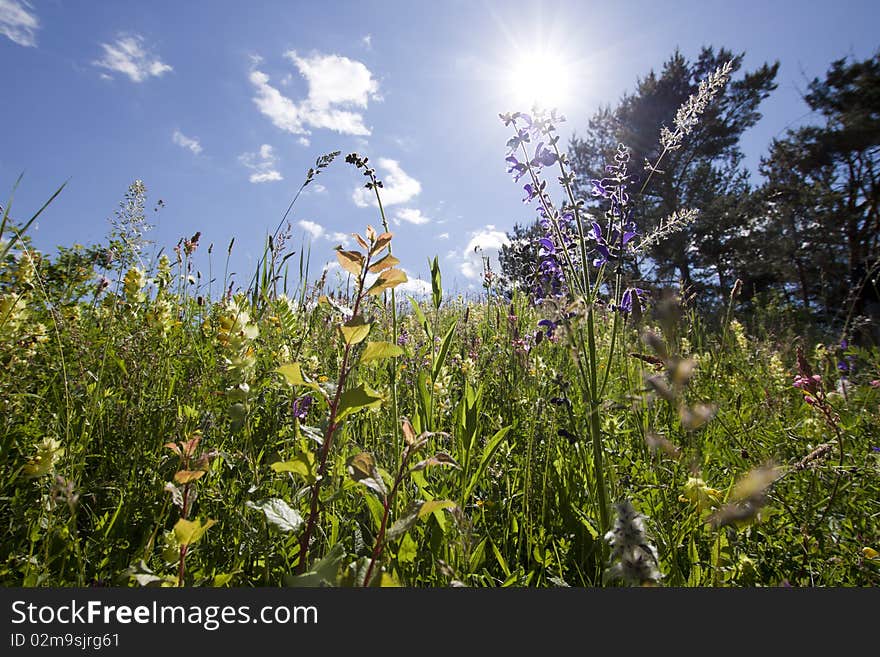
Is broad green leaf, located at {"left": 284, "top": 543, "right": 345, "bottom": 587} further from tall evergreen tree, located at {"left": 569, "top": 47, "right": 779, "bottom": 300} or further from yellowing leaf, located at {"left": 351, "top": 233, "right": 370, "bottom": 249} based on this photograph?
tall evergreen tree, located at {"left": 569, "top": 47, "right": 779, "bottom": 300}

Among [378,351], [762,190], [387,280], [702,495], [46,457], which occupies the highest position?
[762,190]

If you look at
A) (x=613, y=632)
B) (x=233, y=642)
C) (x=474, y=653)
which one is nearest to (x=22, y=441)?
(x=233, y=642)

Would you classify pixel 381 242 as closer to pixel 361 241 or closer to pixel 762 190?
pixel 361 241

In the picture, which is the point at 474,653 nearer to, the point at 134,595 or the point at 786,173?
the point at 134,595

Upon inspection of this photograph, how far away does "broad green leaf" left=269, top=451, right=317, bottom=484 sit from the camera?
0.80m

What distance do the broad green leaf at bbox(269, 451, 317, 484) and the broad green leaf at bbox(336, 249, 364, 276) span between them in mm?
363

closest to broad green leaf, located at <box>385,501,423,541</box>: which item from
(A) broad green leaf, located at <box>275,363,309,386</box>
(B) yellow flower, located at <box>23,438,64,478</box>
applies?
(A) broad green leaf, located at <box>275,363,309,386</box>

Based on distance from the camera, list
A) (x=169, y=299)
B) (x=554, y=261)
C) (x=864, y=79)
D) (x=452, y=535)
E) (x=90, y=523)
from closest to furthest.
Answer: (x=452, y=535)
(x=90, y=523)
(x=554, y=261)
(x=169, y=299)
(x=864, y=79)

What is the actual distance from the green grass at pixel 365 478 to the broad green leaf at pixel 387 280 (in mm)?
90

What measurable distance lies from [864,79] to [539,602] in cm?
2215

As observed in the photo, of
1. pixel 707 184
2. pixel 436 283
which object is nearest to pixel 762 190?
pixel 707 184

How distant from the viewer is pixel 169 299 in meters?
2.50

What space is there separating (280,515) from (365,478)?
0.22 meters

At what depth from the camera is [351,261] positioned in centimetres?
86
